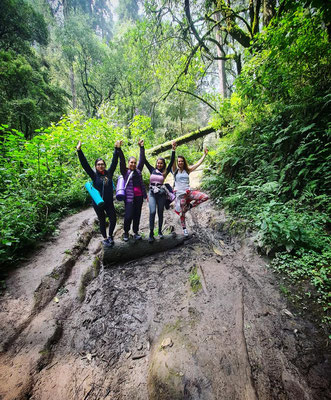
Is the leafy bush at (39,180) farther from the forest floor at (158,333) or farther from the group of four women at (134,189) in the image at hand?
the group of four women at (134,189)

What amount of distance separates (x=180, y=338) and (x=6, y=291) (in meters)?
3.35

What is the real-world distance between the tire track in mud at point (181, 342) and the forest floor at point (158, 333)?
0.01 metres

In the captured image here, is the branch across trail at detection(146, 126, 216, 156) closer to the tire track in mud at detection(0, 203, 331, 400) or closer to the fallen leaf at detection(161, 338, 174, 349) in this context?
the tire track in mud at detection(0, 203, 331, 400)

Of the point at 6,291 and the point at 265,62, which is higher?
the point at 265,62

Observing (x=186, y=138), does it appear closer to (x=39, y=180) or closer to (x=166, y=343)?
(x=39, y=180)

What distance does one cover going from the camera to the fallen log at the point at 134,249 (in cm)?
441

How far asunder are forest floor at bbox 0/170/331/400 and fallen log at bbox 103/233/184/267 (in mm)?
223

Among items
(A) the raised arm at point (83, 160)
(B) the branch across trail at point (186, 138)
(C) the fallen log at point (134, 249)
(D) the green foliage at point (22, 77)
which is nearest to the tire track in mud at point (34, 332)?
(C) the fallen log at point (134, 249)

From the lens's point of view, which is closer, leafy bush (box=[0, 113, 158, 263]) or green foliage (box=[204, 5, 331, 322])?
green foliage (box=[204, 5, 331, 322])

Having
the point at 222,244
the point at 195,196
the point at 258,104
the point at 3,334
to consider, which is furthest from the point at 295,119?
the point at 3,334

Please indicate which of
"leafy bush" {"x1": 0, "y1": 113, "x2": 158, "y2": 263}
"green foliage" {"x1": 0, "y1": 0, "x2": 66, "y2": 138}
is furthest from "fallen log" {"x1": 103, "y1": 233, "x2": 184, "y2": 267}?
"green foliage" {"x1": 0, "y1": 0, "x2": 66, "y2": 138}

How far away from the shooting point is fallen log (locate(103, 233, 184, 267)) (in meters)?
4.41

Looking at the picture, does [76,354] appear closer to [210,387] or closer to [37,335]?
[37,335]

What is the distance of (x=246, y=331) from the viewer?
2461 millimetres
